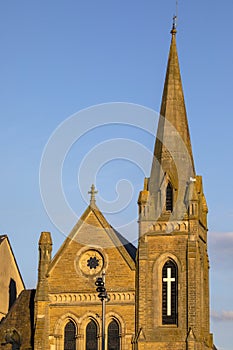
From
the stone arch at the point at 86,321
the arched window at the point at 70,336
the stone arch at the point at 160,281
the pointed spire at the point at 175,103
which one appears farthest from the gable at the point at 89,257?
the pointed spire at the point at 175,103

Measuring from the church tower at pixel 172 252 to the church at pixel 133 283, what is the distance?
0.07 meters

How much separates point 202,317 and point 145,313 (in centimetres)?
448

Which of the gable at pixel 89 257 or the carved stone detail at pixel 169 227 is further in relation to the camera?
the gable at pixel 89 257

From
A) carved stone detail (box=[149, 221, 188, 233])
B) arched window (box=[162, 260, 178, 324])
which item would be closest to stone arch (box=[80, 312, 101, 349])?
arched window (box=[162, 260, 178, 324])

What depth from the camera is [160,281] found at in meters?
64.7

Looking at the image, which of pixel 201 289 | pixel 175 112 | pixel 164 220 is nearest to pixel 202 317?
pixel 201 289

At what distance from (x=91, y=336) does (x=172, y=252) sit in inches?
315

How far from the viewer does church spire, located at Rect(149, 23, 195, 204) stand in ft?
222

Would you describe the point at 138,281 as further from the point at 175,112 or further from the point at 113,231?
the point at 175,112

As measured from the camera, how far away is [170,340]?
63062 mm

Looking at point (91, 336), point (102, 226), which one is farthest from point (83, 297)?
point (102, 226)

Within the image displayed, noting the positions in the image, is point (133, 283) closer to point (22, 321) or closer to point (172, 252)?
point (172, 252)

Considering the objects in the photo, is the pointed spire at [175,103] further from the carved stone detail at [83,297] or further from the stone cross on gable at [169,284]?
the carved stone detail at [83,297]

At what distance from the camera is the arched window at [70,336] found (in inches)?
2557
